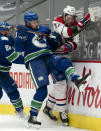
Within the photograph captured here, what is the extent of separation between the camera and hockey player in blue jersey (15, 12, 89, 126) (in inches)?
173

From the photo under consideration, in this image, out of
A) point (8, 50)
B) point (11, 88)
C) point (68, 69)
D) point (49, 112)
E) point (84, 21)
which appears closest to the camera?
point (68, 69)

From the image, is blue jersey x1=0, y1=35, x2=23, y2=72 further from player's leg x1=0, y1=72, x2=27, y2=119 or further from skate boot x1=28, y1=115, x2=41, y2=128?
skate boot x1=28, y1=115, x2=41, y2=128

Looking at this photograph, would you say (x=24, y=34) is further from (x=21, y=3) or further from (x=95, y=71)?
(x=21, y=3)

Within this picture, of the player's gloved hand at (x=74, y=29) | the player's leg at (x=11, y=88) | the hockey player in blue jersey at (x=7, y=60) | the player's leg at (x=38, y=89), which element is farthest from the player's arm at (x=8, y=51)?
the player's gloved hand at (x=74, y=29)

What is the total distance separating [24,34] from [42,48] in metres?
0.25

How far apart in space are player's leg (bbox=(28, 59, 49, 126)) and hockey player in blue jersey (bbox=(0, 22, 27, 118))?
12.8 inches

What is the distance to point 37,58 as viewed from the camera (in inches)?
177

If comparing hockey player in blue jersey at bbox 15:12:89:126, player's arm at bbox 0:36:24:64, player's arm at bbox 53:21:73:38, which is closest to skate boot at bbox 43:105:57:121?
hockey player in blue jersey at bbox 15:12:89:126

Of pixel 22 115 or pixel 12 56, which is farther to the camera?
pixel 22 115

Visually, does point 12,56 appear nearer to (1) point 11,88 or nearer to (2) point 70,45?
(1) point 11,88

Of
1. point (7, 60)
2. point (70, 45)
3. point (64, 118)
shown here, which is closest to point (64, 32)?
point (70, 45)

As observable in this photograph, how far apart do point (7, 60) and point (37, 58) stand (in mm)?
534

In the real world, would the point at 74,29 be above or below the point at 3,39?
above

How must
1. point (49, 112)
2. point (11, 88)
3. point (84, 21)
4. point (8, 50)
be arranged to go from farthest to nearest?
point (11, 88), point (49, 112), point (8, 50), point (84, 21)
